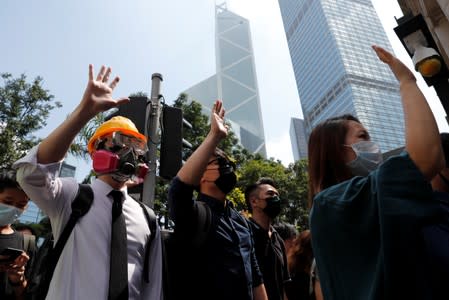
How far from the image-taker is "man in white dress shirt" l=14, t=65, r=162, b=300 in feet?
5.45

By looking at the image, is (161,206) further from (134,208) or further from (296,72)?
(296,72)

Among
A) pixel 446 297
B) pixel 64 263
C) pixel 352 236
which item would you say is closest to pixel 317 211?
pixel 352 236

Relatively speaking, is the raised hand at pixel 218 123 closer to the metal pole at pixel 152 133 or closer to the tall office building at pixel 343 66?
the metal pole at pixel 152 133

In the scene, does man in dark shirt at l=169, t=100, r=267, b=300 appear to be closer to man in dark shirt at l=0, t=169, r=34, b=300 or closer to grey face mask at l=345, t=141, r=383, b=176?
grey face mask at l=345, t=141, r=383, b=176

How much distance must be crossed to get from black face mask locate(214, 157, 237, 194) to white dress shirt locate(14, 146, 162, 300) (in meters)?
0.75

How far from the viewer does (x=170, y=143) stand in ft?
12.5

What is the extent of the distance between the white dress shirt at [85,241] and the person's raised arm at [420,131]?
165cm

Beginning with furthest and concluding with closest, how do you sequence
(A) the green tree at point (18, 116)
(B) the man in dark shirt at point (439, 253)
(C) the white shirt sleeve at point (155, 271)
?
(A) the green tree at point (18, 116) → (C) the white shirt sleeve at point (155, 271) → (B) the man in dark shirt at point (439, 253)

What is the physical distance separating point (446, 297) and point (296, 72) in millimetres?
102104

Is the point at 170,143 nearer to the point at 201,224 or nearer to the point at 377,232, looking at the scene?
the point at 201,224

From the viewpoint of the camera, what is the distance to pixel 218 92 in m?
106

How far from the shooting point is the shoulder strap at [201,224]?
215cm

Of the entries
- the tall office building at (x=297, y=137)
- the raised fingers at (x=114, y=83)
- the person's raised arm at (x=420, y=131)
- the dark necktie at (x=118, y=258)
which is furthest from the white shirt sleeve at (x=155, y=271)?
the tall office building at (x=297, y=137)

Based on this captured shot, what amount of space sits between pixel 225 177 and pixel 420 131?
5.72ft
